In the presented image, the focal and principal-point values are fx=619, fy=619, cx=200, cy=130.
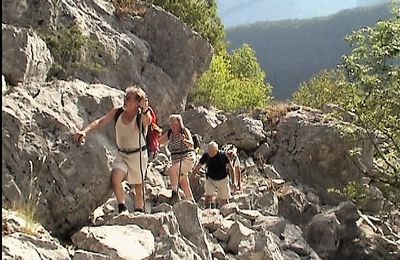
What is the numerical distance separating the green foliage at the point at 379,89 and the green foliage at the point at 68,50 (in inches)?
312

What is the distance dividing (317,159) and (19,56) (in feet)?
52.1

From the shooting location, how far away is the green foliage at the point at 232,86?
40750 millimetres

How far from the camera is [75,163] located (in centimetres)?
894

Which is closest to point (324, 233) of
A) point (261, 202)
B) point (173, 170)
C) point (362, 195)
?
point (261, 202)

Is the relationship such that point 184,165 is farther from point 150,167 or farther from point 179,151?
point 150,167

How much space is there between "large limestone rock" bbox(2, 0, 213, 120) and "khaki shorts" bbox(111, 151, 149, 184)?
202 inches

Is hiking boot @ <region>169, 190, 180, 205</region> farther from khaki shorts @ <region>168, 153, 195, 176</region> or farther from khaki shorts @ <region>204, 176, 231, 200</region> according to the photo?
khaki shorts @ <region>204, 176, 231, 200</region>

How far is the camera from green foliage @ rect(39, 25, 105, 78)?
12688 millimetres

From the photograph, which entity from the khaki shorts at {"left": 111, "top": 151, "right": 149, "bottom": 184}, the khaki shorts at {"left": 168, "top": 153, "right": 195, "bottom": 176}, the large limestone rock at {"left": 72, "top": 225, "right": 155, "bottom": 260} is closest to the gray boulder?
the large limestone rock at {"left": 72, "top": 225, "right": 155, "bottom": 260}

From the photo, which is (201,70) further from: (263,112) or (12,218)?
(12,218)

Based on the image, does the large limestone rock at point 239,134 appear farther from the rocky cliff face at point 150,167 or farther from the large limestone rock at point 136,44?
the large limestone rock at point 136,44

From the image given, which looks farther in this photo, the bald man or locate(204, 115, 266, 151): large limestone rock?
locate(204, 115, 266, 151): large limestone rock

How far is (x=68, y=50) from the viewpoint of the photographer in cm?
1373

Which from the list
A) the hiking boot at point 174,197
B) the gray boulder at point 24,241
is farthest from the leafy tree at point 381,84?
the gray boulder at point 24,241
